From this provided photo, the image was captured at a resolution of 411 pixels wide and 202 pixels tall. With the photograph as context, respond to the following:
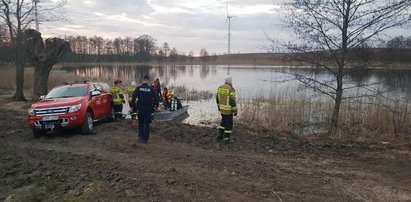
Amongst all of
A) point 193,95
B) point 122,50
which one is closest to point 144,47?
point 122,50

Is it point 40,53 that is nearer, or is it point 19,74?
point 40,53

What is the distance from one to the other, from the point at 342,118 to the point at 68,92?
10.0m

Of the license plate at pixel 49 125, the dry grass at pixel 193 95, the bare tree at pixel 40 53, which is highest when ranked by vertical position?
the bare tree at pixel 40 53

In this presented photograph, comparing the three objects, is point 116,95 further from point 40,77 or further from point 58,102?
point 40,77

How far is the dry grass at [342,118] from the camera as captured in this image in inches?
454

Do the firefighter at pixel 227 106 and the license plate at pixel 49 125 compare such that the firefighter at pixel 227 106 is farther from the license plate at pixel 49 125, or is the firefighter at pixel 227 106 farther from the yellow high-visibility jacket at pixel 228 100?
the license plate at pixel 49 125

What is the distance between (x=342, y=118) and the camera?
1373cm

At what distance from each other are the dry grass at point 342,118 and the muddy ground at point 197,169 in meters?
1.89

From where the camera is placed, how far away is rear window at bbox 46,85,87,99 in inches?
457

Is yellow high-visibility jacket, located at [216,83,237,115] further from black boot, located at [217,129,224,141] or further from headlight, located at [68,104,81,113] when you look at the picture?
headlight, located at [68,104,81,113]

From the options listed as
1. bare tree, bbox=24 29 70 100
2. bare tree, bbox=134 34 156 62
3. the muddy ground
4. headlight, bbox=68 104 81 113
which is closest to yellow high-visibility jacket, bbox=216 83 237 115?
the muddy ground

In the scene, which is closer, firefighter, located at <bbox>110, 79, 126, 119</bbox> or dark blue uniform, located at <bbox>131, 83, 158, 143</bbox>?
dark blue uniform, located at <bbox>131, 83, 158, 143</bbox>

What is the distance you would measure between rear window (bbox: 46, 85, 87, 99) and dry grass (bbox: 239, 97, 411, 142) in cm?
634

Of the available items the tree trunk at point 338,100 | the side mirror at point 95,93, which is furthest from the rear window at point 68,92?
the tree trunk at point 338,100
